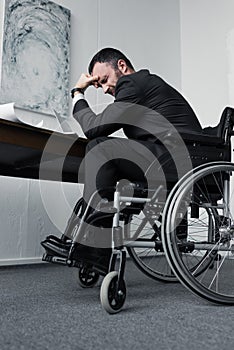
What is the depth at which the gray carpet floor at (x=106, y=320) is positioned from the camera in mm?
989

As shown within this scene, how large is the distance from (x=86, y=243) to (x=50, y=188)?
4.92 ft

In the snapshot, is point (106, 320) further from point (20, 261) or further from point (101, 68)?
point (20, 261)

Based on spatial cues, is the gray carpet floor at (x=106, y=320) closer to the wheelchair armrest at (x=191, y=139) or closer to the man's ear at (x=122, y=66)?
the wheelchair armrest at (x=191, y=139)

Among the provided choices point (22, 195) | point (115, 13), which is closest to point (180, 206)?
point (22, 195)

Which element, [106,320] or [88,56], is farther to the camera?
[88,56]

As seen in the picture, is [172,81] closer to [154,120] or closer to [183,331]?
[154,120]

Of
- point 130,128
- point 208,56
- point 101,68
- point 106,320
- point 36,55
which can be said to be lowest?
point 106,320

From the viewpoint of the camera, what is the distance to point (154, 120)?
5.25 ft

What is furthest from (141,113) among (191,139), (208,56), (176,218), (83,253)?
(208,56)

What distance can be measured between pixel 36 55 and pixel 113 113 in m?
1.60

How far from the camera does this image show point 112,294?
1.31 metres

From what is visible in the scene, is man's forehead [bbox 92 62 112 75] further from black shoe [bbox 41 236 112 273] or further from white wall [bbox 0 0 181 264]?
white wall [bbox 0 0 181 264]

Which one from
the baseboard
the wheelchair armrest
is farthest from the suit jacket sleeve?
the baseboard

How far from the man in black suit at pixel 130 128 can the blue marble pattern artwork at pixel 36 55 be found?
3.74 feet
